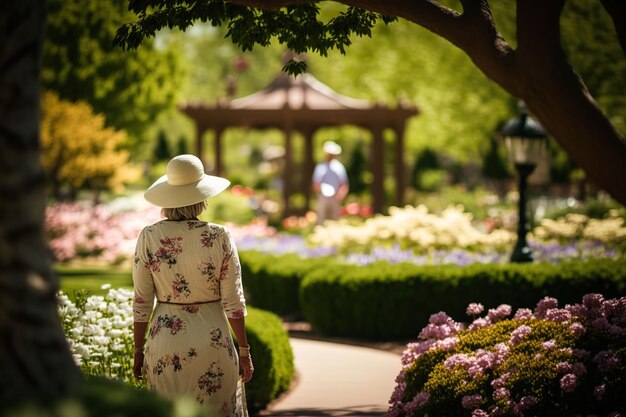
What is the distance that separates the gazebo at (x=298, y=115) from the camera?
895 inches

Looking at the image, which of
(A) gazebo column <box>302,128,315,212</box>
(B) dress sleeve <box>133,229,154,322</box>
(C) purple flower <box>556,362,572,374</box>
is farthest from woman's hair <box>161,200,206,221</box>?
(A) gazebo column <box>302,128,315,212</box>

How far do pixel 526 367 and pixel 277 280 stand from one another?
8.09 metres

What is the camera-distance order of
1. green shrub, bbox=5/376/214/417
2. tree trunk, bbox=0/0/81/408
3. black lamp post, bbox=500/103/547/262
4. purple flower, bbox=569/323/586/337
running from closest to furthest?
green shrub, bbox=5/376/214/417 < tree trunk, bbox=0/0/81/408 < purple flower, bbox=569/323/586/337 < black lamp post, bbox=500/103/547/262

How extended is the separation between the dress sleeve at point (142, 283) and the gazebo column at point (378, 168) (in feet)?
61.7

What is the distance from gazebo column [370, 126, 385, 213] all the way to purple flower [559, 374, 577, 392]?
61.3 feet

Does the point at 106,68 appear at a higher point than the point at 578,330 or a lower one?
higher

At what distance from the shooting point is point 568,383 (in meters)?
4.86

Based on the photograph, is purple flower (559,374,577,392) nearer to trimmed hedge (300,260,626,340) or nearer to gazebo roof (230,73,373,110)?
trimmed hedge (300,260,626,340)

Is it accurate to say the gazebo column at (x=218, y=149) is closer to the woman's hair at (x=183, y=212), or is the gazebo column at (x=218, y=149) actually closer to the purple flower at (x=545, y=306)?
the purple flower at (x=545, y=306)

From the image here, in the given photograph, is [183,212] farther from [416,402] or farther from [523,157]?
[523,157]

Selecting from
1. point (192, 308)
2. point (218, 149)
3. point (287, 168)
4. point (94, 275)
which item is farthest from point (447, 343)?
point (218, 149)

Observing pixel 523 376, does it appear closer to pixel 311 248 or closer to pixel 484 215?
pixel 311 248

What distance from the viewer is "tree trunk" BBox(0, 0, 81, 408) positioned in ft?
9.30

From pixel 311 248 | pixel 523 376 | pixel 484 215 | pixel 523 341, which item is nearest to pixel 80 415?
pixel 523 376
